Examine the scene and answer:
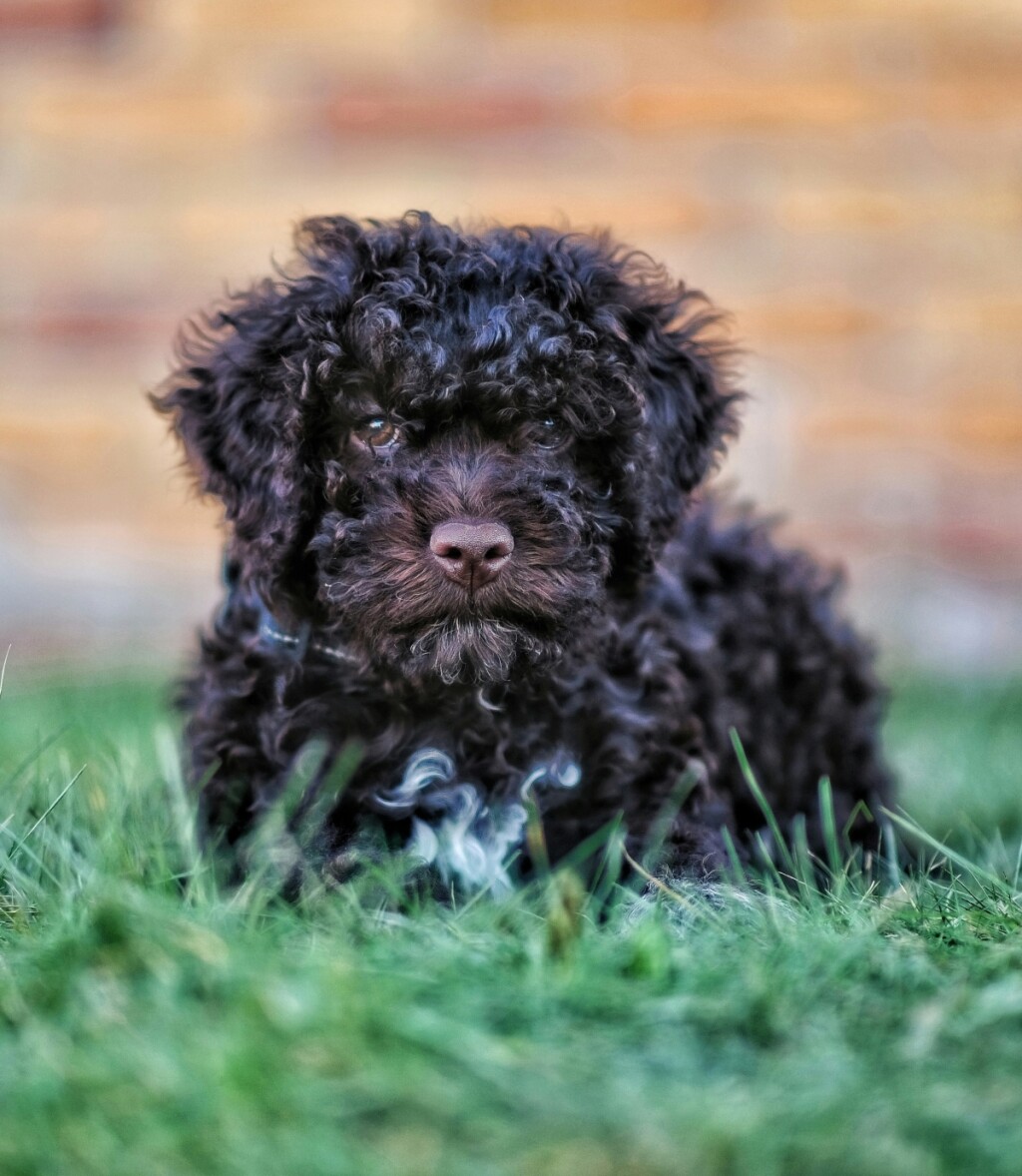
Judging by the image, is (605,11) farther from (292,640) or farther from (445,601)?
(445,601)

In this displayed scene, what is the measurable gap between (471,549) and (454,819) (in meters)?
0.66

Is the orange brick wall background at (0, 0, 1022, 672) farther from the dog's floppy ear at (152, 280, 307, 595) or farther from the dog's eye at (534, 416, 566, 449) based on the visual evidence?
the dog's eye at (534, 416, 566, 449)

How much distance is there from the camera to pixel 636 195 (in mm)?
7617

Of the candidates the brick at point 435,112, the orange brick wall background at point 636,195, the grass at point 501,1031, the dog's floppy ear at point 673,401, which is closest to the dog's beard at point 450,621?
the dog's floppy ear at point 673,401

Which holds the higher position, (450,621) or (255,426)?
(255,426)

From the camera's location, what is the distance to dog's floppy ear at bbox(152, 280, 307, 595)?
3262 mm

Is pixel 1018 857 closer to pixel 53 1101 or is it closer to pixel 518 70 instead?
pixel 53 1101

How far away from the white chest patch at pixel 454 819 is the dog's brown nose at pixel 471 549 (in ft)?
1.65

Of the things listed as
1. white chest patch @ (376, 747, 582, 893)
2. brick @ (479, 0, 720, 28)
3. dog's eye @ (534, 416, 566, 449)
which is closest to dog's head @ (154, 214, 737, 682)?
dog's eye @ (534, 416, 566, 449)

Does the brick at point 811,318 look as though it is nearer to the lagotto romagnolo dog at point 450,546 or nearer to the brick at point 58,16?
the brick at point 58,16

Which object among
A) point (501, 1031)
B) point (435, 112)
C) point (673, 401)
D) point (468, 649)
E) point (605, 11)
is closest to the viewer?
point (501, 1031)

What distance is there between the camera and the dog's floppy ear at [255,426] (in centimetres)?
326

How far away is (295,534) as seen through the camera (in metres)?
3.26

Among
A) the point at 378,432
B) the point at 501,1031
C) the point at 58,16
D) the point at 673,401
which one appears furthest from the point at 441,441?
the point at 58,16
